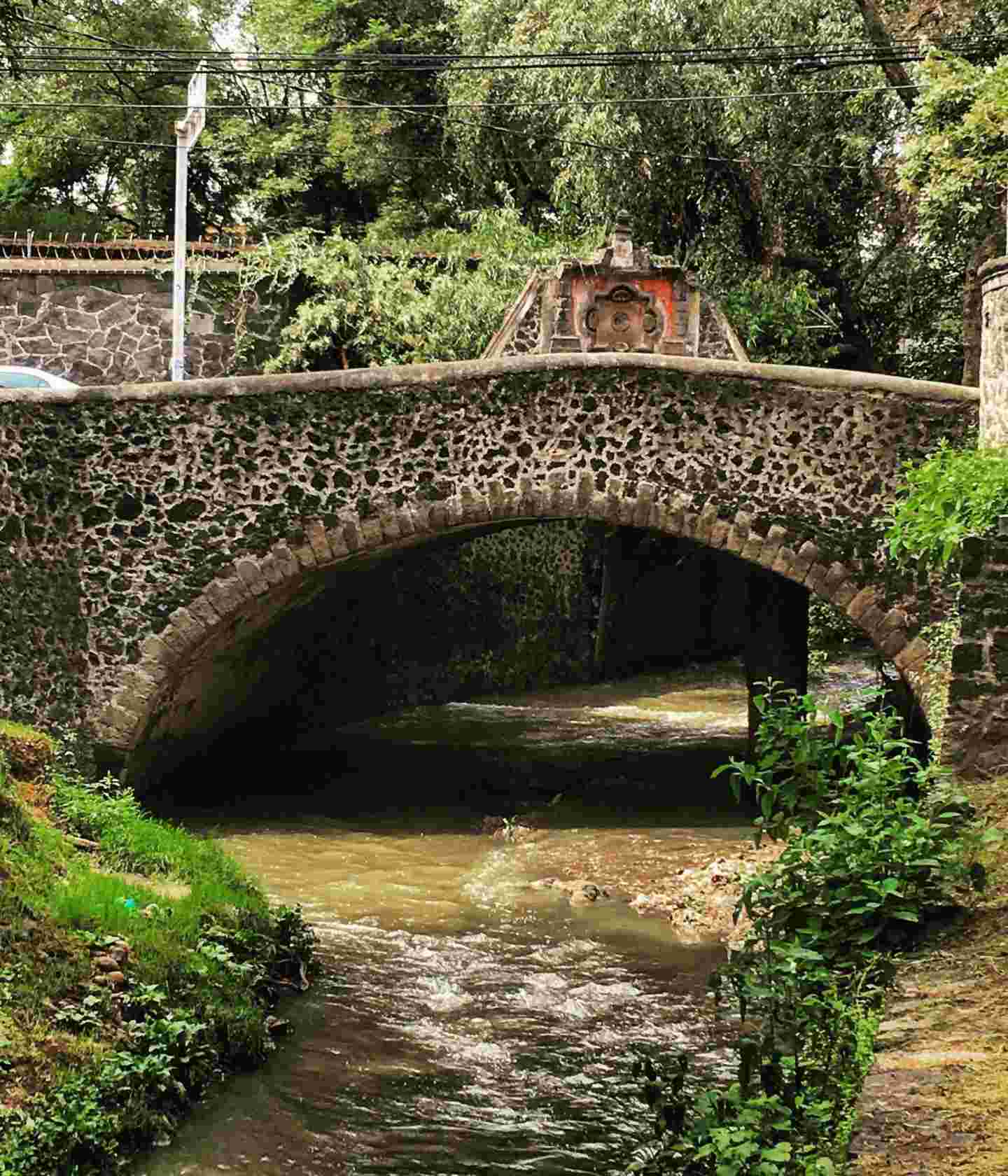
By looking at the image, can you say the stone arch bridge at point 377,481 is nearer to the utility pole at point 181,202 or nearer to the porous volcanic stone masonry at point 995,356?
the porous volcanic stone masonry at point 995,356

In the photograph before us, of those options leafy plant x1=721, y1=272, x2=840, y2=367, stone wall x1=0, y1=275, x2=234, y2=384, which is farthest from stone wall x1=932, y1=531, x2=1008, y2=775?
stone wall x1=0, y1=275, x2=234, y2=384

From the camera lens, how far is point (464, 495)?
11.6 meters

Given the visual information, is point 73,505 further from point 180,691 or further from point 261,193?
point 261,193

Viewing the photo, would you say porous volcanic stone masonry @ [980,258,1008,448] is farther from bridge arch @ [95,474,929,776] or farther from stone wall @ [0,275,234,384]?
stone wall @ [0,275,234,384]

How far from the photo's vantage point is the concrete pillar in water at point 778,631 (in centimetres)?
1369

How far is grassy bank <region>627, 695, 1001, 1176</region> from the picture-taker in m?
4.46

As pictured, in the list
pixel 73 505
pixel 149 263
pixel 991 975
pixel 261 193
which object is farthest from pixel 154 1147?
pixel 261 193

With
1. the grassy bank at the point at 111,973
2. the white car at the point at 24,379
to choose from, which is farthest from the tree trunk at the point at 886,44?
the grassy bank at the point at 111,973

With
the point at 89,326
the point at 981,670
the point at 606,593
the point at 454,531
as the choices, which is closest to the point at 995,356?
the point at 981,670

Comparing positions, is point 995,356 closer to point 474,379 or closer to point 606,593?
point 474,379

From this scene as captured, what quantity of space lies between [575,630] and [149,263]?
6.61 m

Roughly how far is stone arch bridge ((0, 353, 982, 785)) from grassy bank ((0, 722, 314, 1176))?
275cm

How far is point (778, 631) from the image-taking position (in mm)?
13766

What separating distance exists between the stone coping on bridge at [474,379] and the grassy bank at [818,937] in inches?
205
